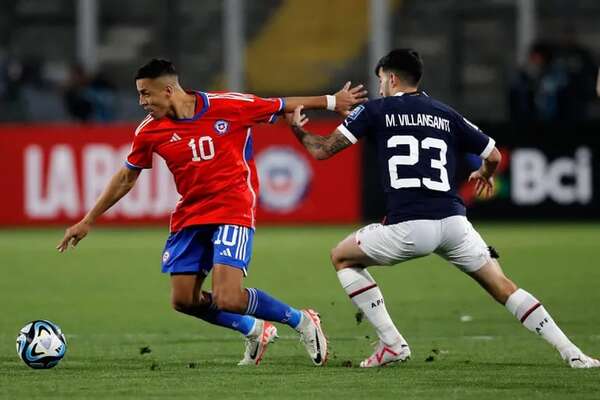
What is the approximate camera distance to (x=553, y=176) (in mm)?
21234

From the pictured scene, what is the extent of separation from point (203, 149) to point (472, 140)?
1651 mm

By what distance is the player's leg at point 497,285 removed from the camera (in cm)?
871

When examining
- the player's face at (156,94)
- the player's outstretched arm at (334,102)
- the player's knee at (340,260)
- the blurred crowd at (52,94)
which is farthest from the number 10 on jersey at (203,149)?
the blurred crowd at (52,94)

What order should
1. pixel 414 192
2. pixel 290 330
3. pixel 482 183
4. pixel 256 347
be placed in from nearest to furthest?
pixel 414 192 < pixel 256 347 < pixel 482 183 < pixel 290 330

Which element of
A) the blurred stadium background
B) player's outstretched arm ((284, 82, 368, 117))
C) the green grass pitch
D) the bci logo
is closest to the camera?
the green grass pitch

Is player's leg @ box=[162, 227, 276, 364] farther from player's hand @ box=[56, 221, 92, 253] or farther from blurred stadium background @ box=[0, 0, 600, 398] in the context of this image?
blurred stadium background @ box=[0, 0, 600, 398]

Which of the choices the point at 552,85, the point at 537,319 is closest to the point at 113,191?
the point at 537,319

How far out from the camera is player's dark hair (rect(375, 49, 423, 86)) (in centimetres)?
891

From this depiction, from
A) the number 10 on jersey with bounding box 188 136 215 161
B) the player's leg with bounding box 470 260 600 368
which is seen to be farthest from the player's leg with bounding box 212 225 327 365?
the player's leg with bounding box 470 260 600 368

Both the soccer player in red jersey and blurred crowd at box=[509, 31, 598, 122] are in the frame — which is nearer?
the soccer player in red jersey

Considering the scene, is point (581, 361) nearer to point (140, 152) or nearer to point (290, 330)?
point (140, 152)

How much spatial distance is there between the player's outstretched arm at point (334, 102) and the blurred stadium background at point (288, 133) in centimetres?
Answer: 279

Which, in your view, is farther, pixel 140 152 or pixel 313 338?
pixel 140 152

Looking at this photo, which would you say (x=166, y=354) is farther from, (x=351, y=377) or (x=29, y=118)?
(x=29, y=118)
